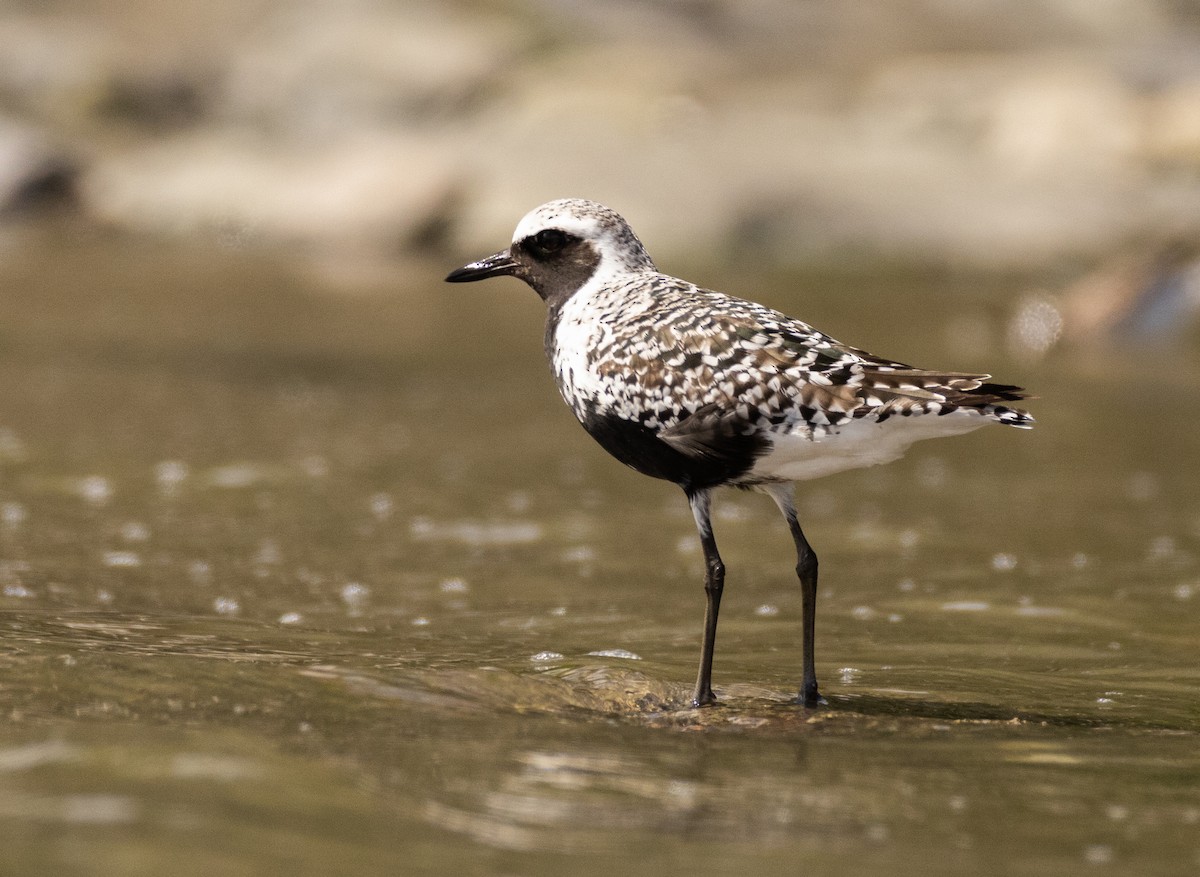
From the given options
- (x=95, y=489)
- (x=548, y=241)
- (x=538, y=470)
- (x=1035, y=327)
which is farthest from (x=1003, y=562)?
(x=1035, y=327)

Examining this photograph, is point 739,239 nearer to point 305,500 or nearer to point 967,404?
point 305,500

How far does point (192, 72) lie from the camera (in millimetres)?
30859

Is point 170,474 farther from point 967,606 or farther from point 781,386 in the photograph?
point 781,386

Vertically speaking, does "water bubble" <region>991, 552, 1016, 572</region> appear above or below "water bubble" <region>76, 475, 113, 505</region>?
below

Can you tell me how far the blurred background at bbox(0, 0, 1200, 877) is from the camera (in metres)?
5.05

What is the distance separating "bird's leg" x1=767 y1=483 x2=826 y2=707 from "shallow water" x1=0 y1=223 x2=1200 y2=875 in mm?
109

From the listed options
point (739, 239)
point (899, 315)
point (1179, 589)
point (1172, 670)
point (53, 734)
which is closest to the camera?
point (53, 734)

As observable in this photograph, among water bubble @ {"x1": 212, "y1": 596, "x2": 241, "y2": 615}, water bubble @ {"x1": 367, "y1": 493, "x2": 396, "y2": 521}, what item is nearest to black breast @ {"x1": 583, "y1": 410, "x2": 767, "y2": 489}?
water bubble @ {"x1": 212, "y1": 596, "x2": 241, "y2": 615}

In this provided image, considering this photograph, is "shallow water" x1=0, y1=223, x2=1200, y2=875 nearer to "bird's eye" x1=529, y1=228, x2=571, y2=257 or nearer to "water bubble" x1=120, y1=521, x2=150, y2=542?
"water bubble" x1=120, y1=521, x2=150, y2=542

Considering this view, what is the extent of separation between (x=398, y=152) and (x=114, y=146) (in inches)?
232

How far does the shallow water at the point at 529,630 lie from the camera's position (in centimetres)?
478

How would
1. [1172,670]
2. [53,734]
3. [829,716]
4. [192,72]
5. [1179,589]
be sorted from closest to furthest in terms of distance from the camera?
[53,734] → [829,716] → [1172,670] → [1179,589] → [192,72]

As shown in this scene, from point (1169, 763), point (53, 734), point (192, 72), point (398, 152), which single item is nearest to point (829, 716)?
point (1169, 763)

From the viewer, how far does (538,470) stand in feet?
40.2
